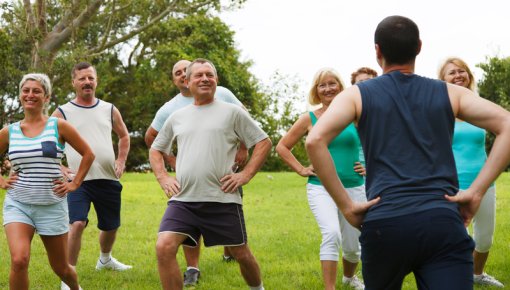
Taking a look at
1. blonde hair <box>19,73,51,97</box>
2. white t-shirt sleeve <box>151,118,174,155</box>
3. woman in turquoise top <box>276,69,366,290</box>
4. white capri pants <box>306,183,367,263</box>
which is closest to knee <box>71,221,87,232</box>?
white t-shirt sleeve <box>151,118,174,155</box>

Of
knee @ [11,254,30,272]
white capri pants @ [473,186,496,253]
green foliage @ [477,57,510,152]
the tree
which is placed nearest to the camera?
knee @ [11,254,30,272]

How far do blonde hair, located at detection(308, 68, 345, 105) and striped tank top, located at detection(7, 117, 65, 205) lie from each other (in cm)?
271

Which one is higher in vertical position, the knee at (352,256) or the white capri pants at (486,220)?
the white capri pants at (486,220)

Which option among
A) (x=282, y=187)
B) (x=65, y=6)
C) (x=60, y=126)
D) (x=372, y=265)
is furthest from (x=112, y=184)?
(x=65, y=6)

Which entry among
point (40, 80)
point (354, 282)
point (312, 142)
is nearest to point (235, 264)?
point (354, 282)

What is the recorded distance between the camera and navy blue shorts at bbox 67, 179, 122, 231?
25.9 feet

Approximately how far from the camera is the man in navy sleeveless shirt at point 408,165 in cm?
352

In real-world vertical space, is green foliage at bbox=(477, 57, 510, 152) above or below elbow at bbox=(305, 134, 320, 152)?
below

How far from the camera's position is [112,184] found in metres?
8.16

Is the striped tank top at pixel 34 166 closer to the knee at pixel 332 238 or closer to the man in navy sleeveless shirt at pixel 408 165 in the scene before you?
the knee at pixel 332 238

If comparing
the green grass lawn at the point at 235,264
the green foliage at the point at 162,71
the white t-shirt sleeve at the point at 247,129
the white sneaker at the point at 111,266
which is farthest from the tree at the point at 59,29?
the white t-shirt sleeve at the point at 247,129

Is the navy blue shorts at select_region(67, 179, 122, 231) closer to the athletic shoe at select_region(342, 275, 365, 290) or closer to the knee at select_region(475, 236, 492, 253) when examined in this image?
the athletic shoe at select_region(342, 275, 365, 290)

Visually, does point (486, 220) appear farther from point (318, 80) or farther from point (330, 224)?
point (318, 80)

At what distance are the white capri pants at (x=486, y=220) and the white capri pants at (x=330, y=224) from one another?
1273 millimetres
